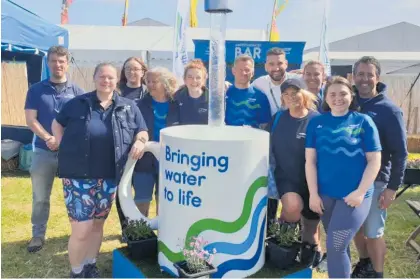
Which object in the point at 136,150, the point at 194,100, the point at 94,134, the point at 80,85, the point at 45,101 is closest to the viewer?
the point at 94,134

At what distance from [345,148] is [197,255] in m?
1.11

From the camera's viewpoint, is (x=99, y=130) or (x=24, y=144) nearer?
(x=99, y=130)

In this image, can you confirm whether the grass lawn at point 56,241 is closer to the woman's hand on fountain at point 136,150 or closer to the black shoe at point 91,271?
the black shoe at point 91,271

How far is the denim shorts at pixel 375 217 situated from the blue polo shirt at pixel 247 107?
3.55 feet

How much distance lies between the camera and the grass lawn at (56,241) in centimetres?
371

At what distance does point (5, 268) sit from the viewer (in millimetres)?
3709

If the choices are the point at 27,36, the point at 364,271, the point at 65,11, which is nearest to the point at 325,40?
the point at 27,36

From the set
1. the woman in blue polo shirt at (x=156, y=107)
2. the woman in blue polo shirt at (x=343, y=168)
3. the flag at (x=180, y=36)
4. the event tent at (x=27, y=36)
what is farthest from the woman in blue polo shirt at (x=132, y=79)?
the flag at (x=180, y=36)

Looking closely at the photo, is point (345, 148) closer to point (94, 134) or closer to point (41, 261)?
point (94, 134)

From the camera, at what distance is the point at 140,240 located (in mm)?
3117

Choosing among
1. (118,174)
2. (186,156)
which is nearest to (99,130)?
(118,174)

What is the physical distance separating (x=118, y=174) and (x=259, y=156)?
103 centimetres

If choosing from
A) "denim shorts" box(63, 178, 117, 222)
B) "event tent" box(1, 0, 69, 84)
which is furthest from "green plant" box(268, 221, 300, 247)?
"event tent" box(1, 0, 69, 84)

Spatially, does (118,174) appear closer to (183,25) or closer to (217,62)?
(217,62)
